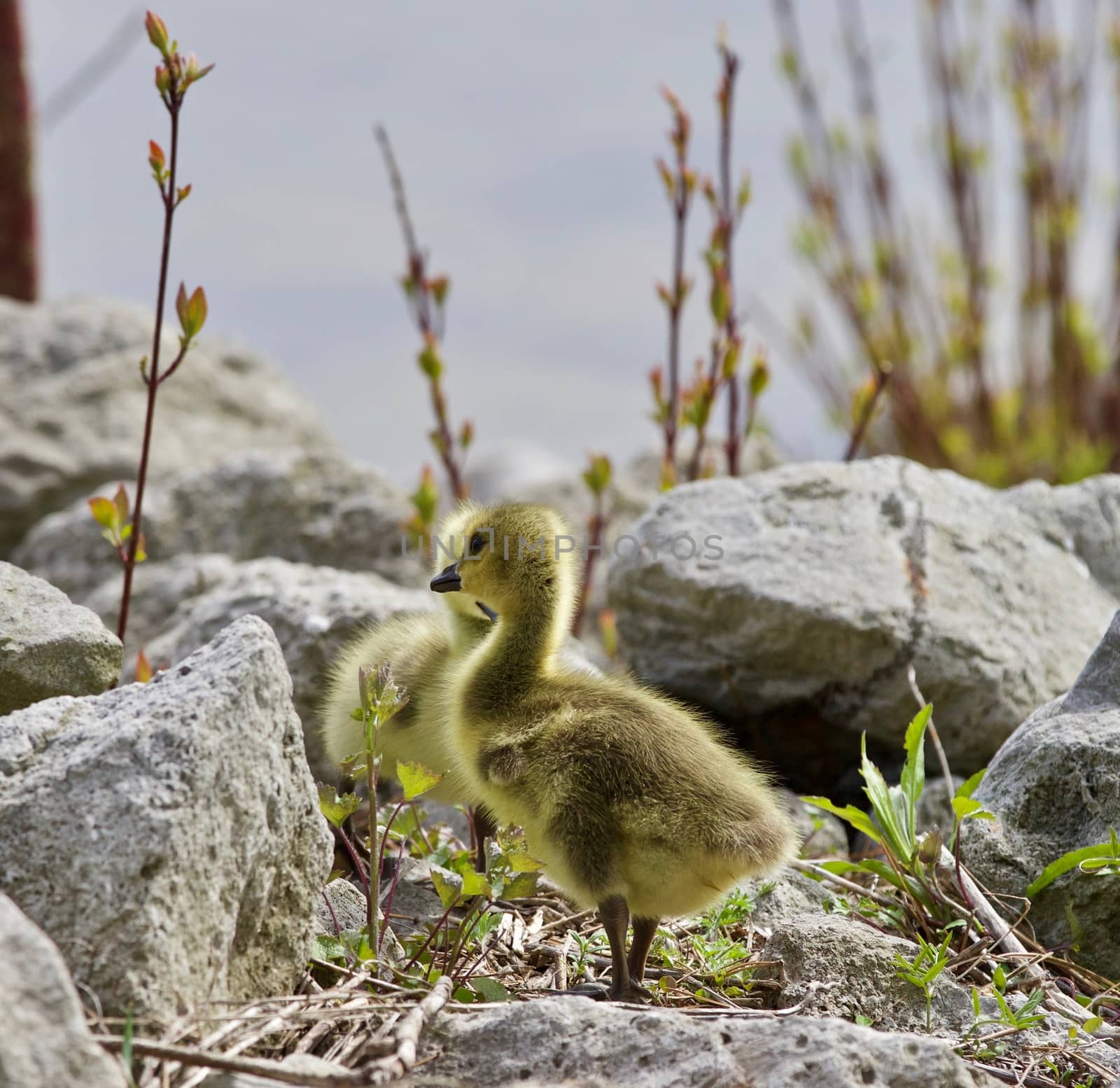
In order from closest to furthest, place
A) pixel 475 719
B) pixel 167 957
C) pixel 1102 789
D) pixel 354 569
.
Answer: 1. pixel 167 957
2. pixel 475 719
3. pixel 1102 789
4. pixel 354 569

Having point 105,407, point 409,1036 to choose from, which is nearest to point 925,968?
point 409,1036

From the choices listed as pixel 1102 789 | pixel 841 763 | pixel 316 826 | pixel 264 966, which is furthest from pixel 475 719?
pixel 841 763

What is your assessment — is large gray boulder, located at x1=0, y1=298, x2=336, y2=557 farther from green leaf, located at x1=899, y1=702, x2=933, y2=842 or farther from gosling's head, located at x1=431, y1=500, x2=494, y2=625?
green leaf, located at x1=899, y1=702, x2=933, y2=842

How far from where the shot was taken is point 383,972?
2.88 meters

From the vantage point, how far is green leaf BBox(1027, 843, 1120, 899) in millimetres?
3287

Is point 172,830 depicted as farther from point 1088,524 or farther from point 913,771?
point 1088,524

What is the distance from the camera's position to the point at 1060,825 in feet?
11.5

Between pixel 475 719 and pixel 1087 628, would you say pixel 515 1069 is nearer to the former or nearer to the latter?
pixel 475 719

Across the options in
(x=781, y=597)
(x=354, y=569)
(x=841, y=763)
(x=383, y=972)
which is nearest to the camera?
(x=383, y=972)

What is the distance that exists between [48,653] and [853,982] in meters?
2.13

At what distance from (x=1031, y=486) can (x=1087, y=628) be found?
33.6 inches

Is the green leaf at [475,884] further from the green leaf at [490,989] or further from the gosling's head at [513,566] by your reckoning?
the gosling's head at [513,566]

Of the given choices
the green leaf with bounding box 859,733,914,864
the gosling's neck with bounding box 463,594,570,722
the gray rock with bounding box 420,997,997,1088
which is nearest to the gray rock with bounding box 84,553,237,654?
the gosling's neck with bounding box 463,594,570,722

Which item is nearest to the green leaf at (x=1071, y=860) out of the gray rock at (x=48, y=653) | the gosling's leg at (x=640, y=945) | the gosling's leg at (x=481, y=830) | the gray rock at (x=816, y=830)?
the gray rock at (x=816, y=830)
